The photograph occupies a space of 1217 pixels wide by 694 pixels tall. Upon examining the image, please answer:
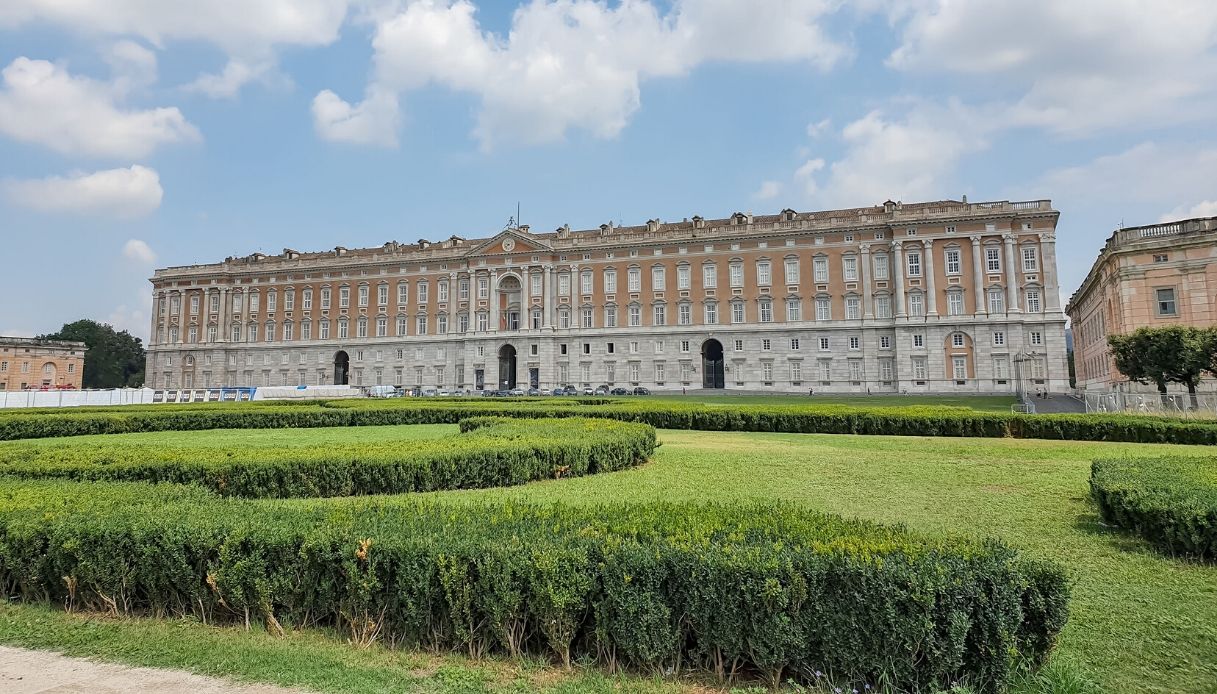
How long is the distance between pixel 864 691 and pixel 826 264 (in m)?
51.8

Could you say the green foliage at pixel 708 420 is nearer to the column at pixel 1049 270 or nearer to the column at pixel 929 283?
the column at pixel 929 283

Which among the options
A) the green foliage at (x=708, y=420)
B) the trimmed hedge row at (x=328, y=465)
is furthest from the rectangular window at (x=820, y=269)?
the trimmed hedge row at (x=328, y=465)

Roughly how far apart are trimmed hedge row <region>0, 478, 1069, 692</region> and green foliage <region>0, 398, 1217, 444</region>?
14596mm

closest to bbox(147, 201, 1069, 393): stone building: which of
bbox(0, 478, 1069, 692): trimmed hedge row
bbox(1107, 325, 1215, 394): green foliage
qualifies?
bbox(1107, 325, 1215, 394): green foliage

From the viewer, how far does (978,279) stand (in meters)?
Result: 47.2

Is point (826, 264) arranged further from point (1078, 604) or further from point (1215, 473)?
point (1078, 604)

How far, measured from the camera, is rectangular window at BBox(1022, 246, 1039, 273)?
46406 millimetres

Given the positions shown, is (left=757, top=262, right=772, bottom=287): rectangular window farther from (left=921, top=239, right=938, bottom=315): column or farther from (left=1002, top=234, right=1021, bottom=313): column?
(left=1002, top=234, right=1021, bottom=313): column

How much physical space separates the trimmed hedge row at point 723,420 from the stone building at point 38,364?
65.9 m

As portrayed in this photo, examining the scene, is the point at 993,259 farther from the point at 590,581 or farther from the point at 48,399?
the point at 48,399

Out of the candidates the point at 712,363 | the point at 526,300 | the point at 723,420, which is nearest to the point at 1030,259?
the point at 712,363

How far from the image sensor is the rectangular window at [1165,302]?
30.1 meters

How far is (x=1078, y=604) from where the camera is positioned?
15.7ft

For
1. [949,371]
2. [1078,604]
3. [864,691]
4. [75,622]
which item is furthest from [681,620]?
[949,371]
